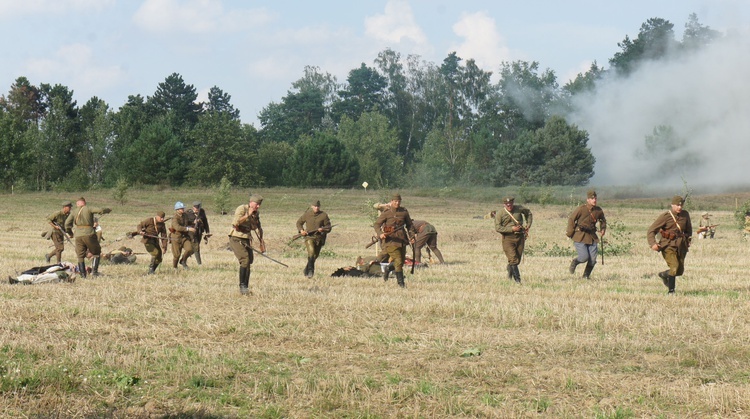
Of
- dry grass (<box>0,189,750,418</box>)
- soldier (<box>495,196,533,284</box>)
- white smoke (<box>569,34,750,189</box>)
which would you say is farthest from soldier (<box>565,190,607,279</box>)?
white smoke (<box>569,34,750,189</box>)

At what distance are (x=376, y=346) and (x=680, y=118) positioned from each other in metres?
68.0

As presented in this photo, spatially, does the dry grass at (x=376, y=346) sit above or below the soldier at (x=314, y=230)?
below

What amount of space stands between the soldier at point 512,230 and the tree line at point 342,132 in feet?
184

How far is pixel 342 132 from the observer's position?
93.7 m

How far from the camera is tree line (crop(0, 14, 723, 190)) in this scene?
7500 centimetres

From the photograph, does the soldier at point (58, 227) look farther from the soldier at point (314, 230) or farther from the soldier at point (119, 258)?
the soldier at point (314, 230)

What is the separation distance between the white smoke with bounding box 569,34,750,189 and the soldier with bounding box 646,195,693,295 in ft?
164

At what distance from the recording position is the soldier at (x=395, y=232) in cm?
1678

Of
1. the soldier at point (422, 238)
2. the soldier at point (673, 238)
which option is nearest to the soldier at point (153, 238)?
the soldier at point (422, 238)

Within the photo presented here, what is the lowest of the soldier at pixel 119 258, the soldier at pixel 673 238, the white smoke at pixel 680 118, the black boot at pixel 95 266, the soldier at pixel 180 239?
the soldier at pixel 119 258

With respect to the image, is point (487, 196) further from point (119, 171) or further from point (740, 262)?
point (740, 262)

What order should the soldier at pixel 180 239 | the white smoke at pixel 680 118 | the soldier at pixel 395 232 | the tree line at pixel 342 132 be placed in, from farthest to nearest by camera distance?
the tree line at pixel 342 132, the white smoke at pixel 680 118, the soldier at pixel 180 239, the soldier at pixel 395 232

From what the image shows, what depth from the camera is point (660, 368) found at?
9039 mm

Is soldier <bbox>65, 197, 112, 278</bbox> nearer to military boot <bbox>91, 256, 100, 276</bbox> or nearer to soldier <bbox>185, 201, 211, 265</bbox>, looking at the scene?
military boot <bbox>91, 256, 100, 276</bbox>
